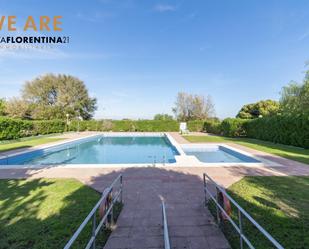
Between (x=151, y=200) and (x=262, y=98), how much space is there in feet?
133

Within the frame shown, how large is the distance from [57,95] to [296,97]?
39872 millimetres

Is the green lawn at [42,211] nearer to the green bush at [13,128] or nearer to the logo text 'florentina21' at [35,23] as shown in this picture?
the logo text 'florentina21' at [35,23]

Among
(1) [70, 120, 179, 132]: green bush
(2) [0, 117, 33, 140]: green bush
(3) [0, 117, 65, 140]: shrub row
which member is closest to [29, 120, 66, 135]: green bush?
(3) [0, 117, 65, 140]: shrub row

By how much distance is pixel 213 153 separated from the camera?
509 inches

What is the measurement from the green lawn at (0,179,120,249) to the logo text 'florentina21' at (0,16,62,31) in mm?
7418

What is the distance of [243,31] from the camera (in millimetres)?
15539

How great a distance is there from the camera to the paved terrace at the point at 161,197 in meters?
2.72

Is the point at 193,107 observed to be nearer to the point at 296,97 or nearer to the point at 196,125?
the point at 196,125

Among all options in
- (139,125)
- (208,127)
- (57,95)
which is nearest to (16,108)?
(57,95)

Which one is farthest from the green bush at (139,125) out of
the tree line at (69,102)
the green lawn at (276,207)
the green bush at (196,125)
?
the green lawn at (276,207)

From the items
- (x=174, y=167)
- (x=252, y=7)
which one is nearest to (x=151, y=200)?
(x=174, y=167)

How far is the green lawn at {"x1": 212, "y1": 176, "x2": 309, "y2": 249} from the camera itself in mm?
2717

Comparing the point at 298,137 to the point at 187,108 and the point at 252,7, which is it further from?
the point at 187,108

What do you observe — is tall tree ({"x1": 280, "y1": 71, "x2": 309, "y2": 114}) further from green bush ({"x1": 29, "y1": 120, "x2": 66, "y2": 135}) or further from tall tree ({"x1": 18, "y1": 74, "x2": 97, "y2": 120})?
tall tree ({"x1": 18, "y1": 74, "x2": 97, "y2": 120})
